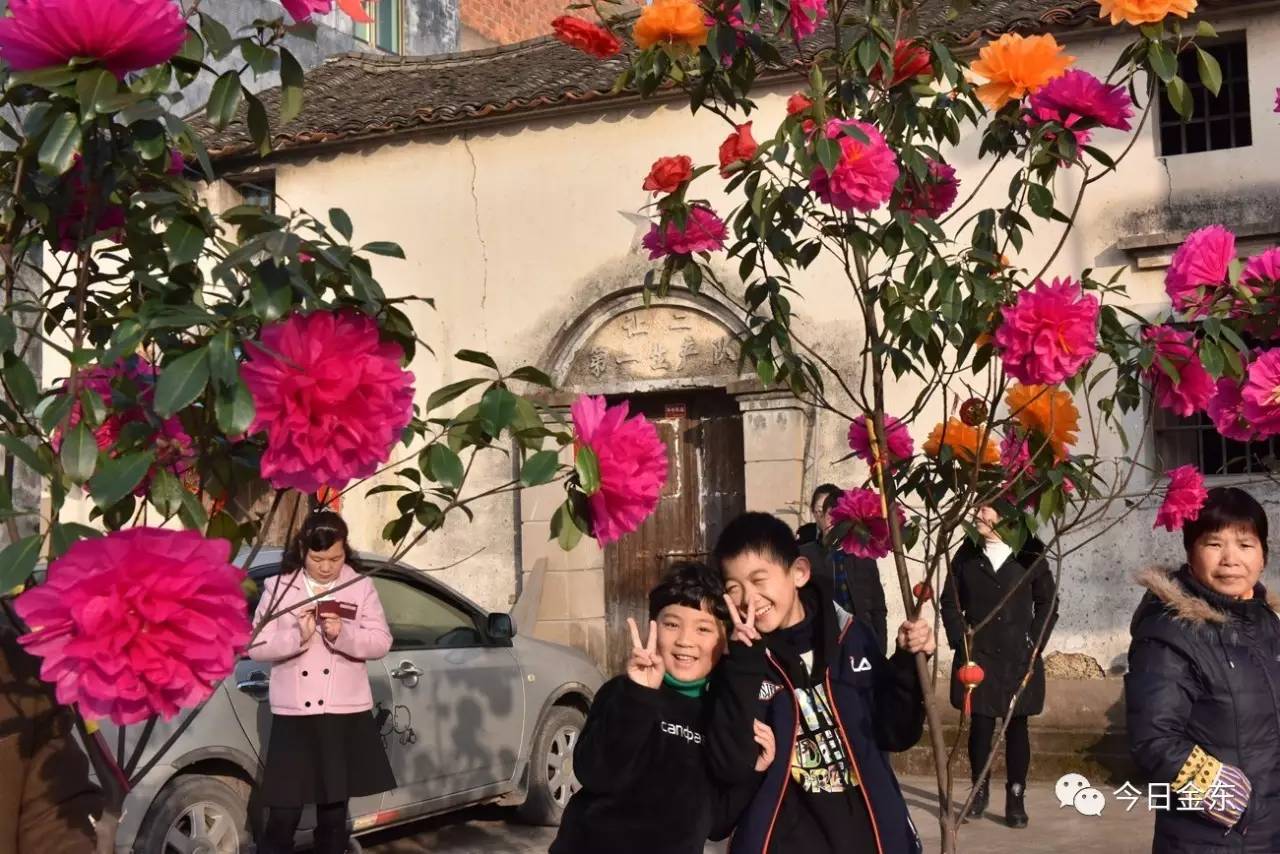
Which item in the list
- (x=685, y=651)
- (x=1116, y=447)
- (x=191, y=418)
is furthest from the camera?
(x=1116, y=447)

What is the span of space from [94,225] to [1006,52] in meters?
2.50

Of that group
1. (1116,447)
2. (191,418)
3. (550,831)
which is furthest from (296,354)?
(1116,447)

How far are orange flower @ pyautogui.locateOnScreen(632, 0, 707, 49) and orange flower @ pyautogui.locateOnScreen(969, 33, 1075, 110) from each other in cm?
76

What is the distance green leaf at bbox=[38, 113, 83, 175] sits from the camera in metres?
2.39

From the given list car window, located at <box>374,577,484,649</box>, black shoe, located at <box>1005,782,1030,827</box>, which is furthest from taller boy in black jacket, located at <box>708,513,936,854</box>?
black shoe, located at <box>1005,782,1030,827</box>

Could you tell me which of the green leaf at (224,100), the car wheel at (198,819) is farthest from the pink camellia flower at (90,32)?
the car wheel at (198,819)

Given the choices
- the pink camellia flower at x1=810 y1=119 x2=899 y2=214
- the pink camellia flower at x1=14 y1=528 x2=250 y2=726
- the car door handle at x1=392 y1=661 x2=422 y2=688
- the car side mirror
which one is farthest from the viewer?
the car side mirror

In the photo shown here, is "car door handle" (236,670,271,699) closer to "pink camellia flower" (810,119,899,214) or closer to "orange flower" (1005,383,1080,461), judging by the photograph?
"orange flower" (1005,383,1080,461)

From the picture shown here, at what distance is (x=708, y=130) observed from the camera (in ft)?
44.6

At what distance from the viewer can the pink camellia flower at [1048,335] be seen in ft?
12.7

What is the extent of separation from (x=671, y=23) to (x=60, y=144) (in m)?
2.15

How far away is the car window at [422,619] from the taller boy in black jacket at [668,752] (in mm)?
4444

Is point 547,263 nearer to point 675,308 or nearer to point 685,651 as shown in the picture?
point 675,308

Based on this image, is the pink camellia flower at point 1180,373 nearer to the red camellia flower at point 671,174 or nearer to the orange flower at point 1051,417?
the orange flower at point 1051,417
